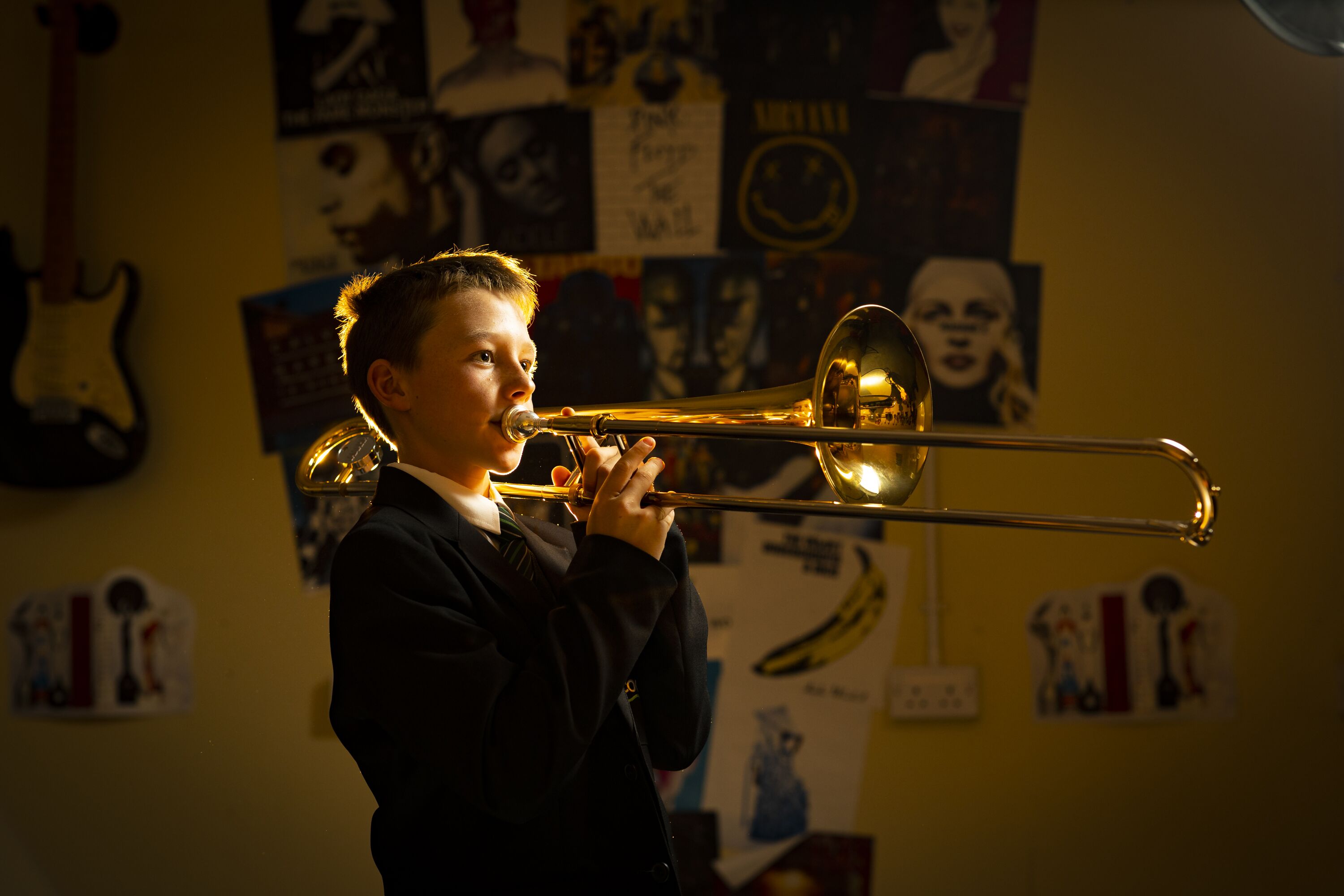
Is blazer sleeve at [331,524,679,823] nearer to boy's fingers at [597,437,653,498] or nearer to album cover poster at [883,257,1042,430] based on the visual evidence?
boy's fingers at [597,437,653,498]

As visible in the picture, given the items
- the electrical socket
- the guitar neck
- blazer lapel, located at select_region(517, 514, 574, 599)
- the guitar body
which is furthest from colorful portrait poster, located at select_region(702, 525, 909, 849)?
the guitar neck

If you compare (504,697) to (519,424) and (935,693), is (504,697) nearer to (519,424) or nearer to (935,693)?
(519,424)

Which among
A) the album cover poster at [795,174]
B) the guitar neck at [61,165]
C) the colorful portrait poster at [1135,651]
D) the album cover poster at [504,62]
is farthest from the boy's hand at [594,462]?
the guitar neck at [61,165]

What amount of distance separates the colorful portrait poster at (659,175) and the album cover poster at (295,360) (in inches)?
21.9

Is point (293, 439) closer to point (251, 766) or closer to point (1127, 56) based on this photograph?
point (251, 766)

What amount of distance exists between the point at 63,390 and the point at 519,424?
142cm

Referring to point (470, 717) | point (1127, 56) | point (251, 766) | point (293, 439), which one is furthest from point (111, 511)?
point (1127, 56)

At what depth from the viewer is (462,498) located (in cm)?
94

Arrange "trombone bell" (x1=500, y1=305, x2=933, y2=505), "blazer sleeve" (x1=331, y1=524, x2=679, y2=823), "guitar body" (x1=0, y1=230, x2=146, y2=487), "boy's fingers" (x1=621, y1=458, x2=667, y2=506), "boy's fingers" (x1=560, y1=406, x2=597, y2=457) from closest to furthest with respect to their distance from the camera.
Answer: "blazer sleeve" (x1=331, y1=524, x2=679, y2=823), "boy's fingers" (x1=621, y1=458, x2=667, y2=506), "boy's fingers" (x1=560, y1=406, x2=597, y2=457), "trombone bell" (x1=500, y1=305, x2=933, y2=505), "guitar body" (x1=0, y1=230, x2=146, y2=487)

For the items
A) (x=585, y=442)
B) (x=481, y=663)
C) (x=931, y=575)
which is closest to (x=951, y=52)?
(x=931, y=575)

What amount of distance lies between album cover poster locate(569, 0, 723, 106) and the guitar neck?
96cm

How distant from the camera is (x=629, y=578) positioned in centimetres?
83

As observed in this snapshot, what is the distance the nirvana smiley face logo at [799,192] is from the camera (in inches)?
77.9

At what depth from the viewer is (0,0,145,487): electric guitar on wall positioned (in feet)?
6.29
